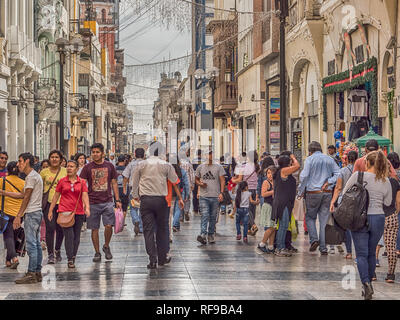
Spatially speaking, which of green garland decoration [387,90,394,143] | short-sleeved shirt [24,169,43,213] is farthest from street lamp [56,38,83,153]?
short-sleeved shirt [24,169,43,213]

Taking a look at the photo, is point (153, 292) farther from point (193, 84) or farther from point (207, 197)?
point (193, 84)

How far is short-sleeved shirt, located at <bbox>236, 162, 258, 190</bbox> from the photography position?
659 inches

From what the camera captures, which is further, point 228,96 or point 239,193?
point 228,96

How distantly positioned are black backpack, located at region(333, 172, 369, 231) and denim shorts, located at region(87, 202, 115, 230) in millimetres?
4597

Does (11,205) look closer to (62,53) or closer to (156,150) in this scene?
(156,150)

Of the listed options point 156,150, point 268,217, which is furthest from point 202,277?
point 268,217

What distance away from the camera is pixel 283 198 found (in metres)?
13.5

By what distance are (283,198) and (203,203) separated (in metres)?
2.46

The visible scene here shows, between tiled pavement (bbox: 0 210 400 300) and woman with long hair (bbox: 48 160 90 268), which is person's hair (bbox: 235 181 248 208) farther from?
woman with long hair (bbox: 48 160 90 268)

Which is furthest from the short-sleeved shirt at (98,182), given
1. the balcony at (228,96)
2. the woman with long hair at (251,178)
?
the balcony at (228,96)

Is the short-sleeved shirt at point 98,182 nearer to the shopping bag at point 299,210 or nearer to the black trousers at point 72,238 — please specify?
the black trousers at point 72,238

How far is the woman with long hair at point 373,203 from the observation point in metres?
9.52

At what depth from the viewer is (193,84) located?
3469 inches

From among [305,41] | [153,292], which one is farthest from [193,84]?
[153,292]
